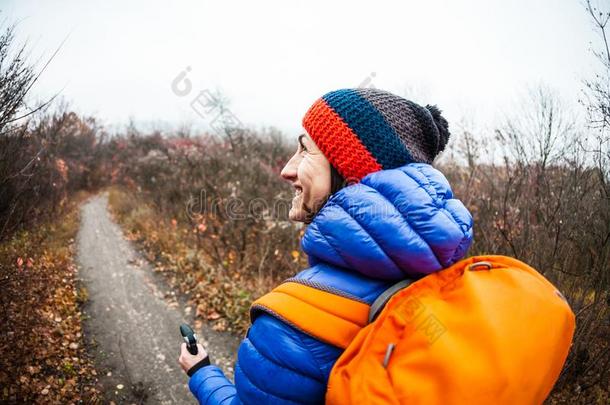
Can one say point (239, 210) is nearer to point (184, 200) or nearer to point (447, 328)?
point (184, 200)

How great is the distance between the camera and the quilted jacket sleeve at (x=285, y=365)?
35.5 inches

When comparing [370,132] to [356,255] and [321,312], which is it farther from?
[321,312]

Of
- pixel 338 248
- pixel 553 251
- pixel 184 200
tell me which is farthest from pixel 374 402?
pixel 184 200

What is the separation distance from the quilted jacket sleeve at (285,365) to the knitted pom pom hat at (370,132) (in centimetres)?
62

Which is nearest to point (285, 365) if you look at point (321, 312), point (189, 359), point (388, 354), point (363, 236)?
point (321, 312)

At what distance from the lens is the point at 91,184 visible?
19.2m

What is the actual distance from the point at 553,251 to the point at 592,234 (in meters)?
0.39

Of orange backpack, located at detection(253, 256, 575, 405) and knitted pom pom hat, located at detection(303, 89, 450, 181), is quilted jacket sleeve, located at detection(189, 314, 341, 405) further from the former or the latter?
knitted pom pom hat, located at detection(303, 89, 450, 181)

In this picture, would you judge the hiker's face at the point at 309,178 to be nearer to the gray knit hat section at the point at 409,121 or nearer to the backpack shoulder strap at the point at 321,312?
the gray knit hat section at the point at 409,121

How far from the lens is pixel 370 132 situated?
1201 millimetres

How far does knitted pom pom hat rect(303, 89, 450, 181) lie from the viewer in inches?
47.0

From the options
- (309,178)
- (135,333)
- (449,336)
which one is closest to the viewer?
(449,336)

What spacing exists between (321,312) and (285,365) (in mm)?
189

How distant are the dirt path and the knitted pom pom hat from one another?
3983 mm
